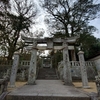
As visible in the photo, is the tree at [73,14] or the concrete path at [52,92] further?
the tree at [73,14]

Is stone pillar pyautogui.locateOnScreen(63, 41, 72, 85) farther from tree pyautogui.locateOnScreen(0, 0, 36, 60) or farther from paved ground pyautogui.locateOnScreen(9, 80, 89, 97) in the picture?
tree pyautogui.locateOnScreen(0, 0, 36, 60)

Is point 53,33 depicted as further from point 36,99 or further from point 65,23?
point 36,99

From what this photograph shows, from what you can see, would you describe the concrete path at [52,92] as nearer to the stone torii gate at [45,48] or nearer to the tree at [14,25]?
the stone torii gate at [45,48]

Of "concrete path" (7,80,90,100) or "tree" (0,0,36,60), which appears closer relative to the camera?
"concrete path" (7,80,90,100)

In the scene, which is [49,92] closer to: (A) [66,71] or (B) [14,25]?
(A) [66,71]

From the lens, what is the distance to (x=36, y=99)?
2.74 metres

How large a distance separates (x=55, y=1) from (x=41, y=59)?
432 inches

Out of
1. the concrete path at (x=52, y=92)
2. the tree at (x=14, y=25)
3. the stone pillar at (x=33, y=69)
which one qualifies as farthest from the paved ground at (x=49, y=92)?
the tree at (x=14, y=25)

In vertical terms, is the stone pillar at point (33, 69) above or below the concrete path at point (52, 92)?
above

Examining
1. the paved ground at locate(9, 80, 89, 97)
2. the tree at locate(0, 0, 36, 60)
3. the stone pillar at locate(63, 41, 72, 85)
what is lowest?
the paved ground at locate(9, 80, 89, 97)

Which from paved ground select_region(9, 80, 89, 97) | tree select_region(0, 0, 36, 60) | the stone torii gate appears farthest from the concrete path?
tree select_region(0, 0, 36, 60)

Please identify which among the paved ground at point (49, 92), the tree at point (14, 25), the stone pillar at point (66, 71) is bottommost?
the paved ground at point (49, 92)

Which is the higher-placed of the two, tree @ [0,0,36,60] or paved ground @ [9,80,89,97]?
tree @ [0,0,36,60]

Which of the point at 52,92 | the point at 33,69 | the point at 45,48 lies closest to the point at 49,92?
the point at 52,92
